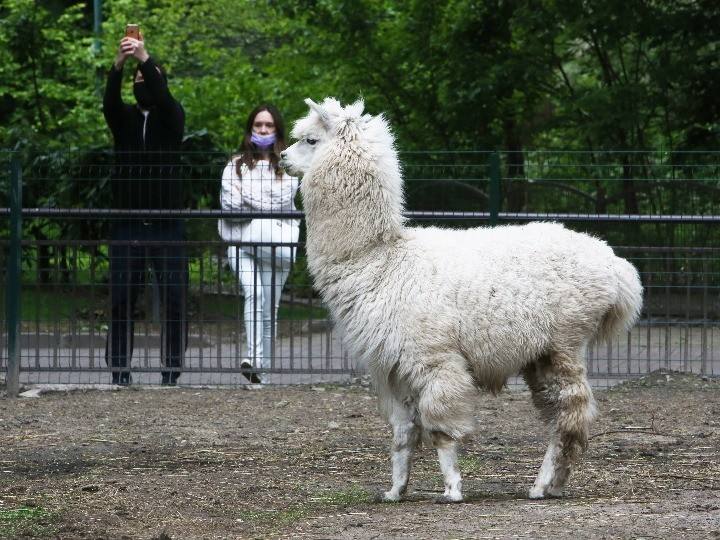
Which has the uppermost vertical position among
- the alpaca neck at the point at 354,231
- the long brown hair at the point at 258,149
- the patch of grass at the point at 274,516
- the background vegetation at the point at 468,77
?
the background vegetation at the point at 468,77

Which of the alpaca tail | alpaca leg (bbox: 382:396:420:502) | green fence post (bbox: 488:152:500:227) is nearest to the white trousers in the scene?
green fence post (bbox: 488:152:500:227)

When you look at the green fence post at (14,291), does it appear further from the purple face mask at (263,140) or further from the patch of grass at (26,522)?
the patch of grass at (26,522)

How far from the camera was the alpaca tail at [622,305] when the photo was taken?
6664 millimetres

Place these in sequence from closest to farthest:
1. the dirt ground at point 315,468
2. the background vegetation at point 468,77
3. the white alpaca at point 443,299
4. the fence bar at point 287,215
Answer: the dirt ground at point 315,468 → the white alpaca at point 443,299 → the fence bar at point 287,215 → the background vegetation at point 468,77

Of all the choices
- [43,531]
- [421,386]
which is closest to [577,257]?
[421,386]

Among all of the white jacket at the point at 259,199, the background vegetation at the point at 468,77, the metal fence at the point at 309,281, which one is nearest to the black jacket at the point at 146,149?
the metal fence at the point at 309,281

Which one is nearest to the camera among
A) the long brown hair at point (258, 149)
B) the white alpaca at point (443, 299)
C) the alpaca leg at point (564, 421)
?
the white alpaca at point (443, 299)

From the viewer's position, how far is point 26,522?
5.81 metres

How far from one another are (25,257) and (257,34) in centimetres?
1472

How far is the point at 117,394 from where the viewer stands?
10.5 m

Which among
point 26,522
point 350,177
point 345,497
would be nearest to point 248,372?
point 345,497

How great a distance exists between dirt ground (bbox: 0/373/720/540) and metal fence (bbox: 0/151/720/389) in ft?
0.99

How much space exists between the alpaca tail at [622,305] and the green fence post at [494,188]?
362cm

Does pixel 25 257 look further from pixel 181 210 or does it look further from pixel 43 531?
pixel 43 531
